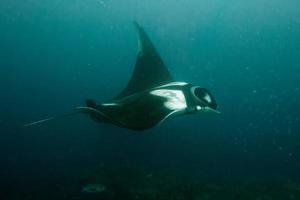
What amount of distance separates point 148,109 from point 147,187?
4.86 m

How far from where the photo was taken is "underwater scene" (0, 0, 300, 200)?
15.2 ft

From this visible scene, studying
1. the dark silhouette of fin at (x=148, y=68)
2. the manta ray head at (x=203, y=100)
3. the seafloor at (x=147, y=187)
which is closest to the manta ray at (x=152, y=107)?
the manta ray head at (x=203, y=100)

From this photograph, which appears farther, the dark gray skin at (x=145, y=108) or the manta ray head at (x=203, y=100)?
the manta ray head at (x=203, y=100)

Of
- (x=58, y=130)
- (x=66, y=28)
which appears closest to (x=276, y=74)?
→ (x=66, y=28)

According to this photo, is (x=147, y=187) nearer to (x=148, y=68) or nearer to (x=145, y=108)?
(x=148, y=68)

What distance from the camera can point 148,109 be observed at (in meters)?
3.21

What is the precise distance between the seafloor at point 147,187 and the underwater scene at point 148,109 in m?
0.03

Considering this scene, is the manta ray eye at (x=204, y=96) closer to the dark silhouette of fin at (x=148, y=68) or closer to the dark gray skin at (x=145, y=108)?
the dark gray skin at (x=145, y=108)

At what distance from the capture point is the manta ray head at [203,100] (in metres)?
3.22

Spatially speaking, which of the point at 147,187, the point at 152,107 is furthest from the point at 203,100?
the point at 147,187

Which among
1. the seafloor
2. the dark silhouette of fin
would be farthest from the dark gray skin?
the seafloor

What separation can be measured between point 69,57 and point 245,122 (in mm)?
16808

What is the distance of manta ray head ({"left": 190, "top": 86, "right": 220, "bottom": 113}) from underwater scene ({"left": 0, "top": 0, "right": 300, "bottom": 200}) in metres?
0.01

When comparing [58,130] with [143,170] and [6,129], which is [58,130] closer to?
[6,129]
